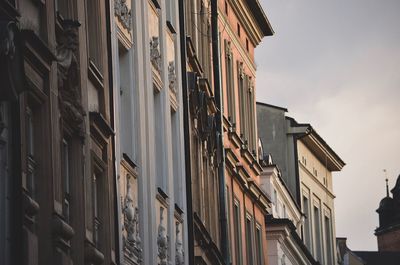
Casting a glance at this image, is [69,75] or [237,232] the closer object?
[69,75]

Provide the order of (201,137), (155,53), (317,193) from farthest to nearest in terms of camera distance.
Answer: (317,193) < (201,137) < (155,53)

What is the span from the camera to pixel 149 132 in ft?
107

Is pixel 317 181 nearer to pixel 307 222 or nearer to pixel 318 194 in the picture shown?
pixel 318 194

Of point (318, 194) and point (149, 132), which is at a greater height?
point (318, 194)

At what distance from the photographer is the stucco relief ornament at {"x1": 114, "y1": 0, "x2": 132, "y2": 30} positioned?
30.4m

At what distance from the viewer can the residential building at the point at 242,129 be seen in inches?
1907

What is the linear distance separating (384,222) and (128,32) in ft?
402

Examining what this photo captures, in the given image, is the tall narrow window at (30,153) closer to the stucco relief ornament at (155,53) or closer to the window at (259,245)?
the stucco relief ornament at (155,53)

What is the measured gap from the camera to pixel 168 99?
35.8 meters

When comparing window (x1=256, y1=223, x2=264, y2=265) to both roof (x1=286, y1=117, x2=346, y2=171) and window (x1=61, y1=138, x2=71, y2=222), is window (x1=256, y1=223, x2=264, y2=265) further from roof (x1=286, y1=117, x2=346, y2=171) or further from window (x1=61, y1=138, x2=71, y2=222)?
window (x1=61, y1=138, x2=71, y2=222)

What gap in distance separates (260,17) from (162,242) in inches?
907

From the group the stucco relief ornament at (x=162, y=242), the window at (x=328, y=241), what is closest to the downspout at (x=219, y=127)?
the stucco relief ornament at (x=162, y=242)

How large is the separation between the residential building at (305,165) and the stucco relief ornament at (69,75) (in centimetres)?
4350

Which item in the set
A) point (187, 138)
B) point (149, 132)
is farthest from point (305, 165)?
point (149, 132)
